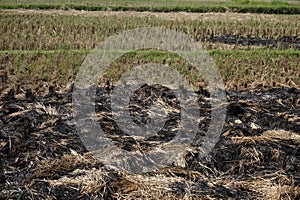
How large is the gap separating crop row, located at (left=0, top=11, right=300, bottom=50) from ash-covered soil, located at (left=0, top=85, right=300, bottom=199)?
328cm

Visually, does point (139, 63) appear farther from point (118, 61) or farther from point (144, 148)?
point (144, 148)

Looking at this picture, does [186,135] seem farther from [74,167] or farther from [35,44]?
[35,44]

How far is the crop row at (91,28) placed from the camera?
823cm

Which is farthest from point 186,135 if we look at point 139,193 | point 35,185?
point 35,185

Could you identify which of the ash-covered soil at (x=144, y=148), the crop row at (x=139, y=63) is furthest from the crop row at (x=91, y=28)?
the ash-covered soil at (x=144, y=148)

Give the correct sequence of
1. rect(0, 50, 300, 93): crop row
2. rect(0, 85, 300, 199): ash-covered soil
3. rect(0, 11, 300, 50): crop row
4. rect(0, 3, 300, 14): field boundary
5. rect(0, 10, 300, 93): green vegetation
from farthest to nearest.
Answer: rect(0, 3, 300, 14): field boundary
rect(0, 11, 300, 50): crop row
rect(0, 10, 300, 93): green vegetation
rect(0, 50, 300, 93): crop row
rect(0, 85, 300, 199): ash-covered soil

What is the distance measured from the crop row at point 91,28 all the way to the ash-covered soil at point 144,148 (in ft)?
10.8

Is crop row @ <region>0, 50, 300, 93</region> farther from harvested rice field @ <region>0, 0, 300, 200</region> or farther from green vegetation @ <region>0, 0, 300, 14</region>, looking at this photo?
green vegetation @ <region>0, 0, 300, 14</region>

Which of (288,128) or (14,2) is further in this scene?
(14,2)

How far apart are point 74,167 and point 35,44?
5109 millimetres

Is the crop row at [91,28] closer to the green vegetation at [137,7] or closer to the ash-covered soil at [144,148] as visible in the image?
the green vegetation at [137,7]

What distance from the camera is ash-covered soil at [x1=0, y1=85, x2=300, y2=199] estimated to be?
3.20 m

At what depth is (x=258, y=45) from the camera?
919 centimetres

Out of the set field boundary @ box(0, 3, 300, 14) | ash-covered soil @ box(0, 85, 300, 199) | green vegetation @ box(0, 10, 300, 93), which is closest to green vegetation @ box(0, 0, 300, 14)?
field boundary @ box(0, 3, 300, 14)
